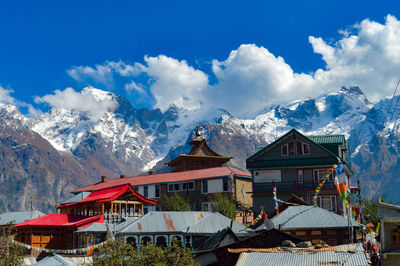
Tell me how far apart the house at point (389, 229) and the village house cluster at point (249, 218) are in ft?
0.20

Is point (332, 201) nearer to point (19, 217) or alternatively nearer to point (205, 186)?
point (205, 186)

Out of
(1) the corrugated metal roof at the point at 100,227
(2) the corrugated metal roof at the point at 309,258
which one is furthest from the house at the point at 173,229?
(2) the corrugated metal roof at the point at 309,258

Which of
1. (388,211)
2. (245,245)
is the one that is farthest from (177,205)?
(388,211)

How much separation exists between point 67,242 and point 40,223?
3.51 metres

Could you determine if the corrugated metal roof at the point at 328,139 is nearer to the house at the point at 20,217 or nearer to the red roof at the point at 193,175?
the red roof at the point at 193,175

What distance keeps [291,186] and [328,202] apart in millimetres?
4238

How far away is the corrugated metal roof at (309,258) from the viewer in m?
28.2

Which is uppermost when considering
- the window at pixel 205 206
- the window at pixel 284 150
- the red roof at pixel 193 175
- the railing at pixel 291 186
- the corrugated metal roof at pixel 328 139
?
the corrugated metal roof at pixel 328 139

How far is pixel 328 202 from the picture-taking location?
194 ft

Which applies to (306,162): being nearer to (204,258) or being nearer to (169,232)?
(169,232)

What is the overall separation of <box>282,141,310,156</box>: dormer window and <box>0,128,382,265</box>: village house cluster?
11 cm

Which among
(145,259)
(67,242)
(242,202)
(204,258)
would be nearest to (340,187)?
(204,258)

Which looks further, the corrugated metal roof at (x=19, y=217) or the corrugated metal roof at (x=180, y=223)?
the corrugated metal roof at (x=19, y=217)

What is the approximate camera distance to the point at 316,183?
5928cm
